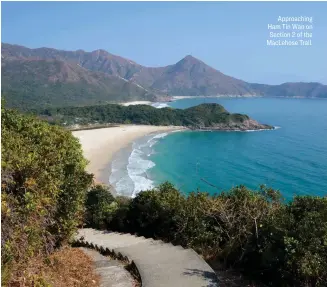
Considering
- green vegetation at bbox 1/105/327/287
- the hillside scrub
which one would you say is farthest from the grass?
the hillside scrub

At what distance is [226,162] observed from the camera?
50188 mm

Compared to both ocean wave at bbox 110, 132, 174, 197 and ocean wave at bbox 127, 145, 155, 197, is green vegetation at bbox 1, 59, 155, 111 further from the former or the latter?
ocean wave at bbox 127, 145, 155, 197

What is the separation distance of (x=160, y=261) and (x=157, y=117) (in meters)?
86.4

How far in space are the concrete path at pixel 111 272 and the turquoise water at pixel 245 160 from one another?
20.6m

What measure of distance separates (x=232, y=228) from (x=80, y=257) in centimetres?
381

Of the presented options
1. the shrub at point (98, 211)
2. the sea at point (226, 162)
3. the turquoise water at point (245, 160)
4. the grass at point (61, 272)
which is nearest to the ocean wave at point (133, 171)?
the sea at point (226, 162)

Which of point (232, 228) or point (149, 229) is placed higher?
point (232, 228)

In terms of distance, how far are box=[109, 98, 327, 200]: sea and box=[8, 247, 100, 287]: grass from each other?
792 inches

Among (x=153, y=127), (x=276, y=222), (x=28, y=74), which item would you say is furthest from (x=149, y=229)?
(x=28, y=74)

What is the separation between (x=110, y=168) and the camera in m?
45.2

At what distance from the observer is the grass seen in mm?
5168

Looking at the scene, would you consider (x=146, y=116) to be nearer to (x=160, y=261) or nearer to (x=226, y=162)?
(x=226, y=162)

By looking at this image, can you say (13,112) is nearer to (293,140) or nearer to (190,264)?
(190,264)

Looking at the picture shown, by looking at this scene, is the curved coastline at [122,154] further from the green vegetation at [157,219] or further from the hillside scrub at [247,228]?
the green vegetation at [157,219]
